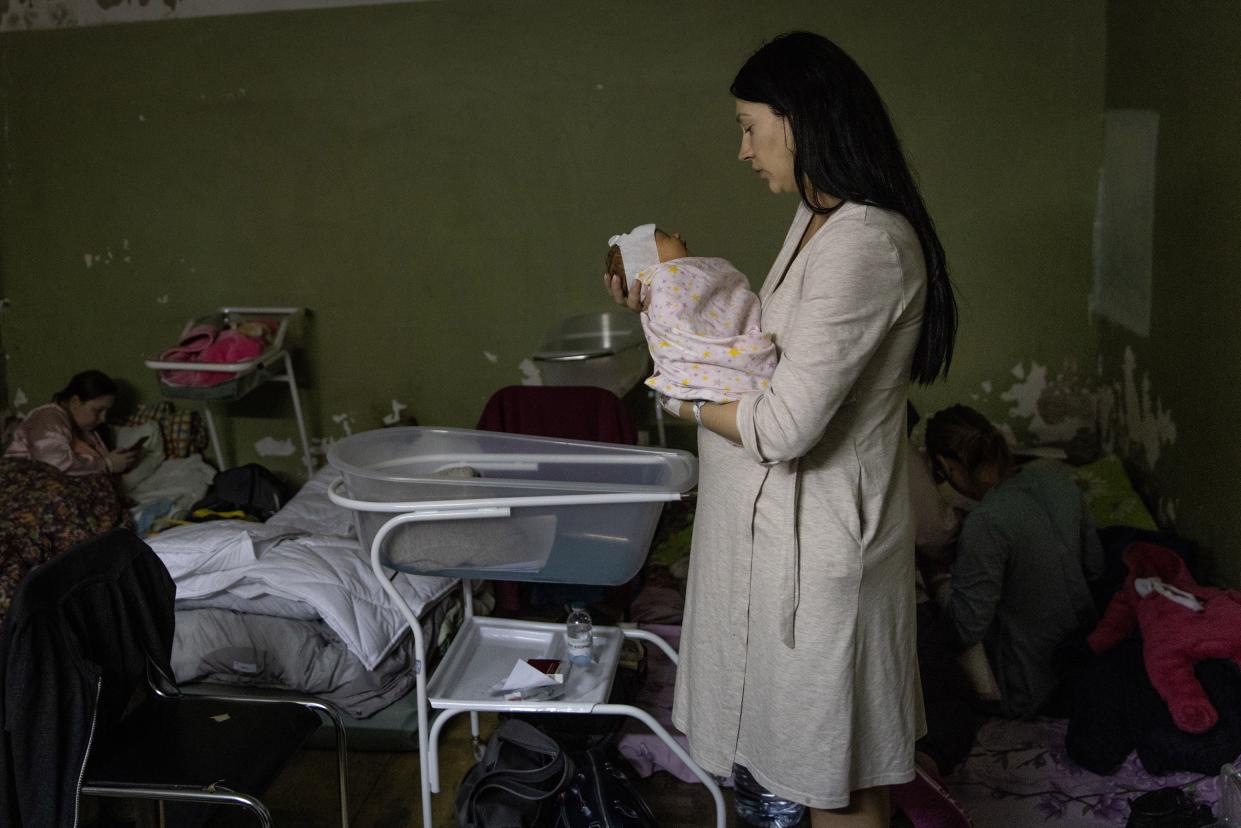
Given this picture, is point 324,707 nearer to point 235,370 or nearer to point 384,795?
point 384,795

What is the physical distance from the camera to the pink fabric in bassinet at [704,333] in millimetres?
1586

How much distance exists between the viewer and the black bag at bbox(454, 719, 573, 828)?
227cm

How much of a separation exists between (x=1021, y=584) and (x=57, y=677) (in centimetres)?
226

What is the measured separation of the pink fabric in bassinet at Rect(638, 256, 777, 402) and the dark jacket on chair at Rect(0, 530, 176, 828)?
1.11 metres

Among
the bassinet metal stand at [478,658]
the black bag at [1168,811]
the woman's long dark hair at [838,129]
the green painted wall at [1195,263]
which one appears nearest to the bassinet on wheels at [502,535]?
the bassinet metal stand at [478,658]

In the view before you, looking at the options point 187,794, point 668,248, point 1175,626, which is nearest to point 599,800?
point 187,794

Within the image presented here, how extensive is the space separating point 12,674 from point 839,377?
1.41 metres

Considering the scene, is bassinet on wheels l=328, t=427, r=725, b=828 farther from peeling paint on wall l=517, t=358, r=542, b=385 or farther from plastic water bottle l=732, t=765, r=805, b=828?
peeling paint on wall l=517, t=358, r=542, b=385

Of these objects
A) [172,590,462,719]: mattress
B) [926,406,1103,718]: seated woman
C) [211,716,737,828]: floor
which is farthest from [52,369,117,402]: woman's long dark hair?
[926,406,1103,718]: seated woman

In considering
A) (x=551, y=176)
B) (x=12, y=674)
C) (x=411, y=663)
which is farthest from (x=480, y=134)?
(x=12, y=674)

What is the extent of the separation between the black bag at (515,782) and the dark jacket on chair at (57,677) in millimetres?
734

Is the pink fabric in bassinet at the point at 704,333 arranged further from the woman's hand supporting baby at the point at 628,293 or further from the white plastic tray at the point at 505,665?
the white plastic tray at the point at 505,665

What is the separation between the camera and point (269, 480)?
423 cm

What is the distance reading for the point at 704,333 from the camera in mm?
1624
